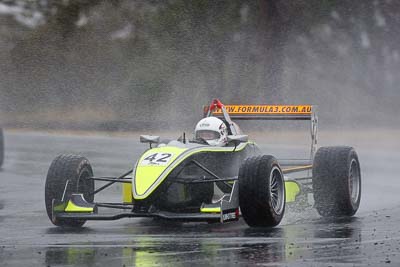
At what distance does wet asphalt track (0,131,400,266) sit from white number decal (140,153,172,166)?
27.7 inches

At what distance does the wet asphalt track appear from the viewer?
28.9ft

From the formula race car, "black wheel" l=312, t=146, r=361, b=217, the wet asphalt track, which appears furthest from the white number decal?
"black wheel" l=312, t=146, r=361, b=217

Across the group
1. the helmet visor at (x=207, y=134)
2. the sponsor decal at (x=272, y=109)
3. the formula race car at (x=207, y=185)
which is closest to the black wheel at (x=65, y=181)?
the formula race car at (x=207, y=185)

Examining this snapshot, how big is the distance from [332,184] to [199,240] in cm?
302

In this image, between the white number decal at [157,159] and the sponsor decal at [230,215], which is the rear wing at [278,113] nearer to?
the white number decal at [157,159]

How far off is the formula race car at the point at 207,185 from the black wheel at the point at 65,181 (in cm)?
1

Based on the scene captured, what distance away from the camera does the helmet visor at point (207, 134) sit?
1268 centimetres

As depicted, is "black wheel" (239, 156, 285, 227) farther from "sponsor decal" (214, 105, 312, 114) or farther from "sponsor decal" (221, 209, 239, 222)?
"sponsor decal" (214, 105, 312, 114)

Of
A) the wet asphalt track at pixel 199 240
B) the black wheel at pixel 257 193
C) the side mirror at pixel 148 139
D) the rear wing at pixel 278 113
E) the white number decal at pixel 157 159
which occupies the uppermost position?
the rear wing at pixel 278 113

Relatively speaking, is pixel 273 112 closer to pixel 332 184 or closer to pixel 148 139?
pixel 332 184

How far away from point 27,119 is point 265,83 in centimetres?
671

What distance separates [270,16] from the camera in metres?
33.0

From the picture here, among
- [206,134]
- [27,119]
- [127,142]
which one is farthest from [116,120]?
[206,134]

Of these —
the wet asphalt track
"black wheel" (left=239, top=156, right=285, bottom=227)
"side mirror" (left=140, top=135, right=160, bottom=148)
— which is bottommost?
the wet asphalt track
